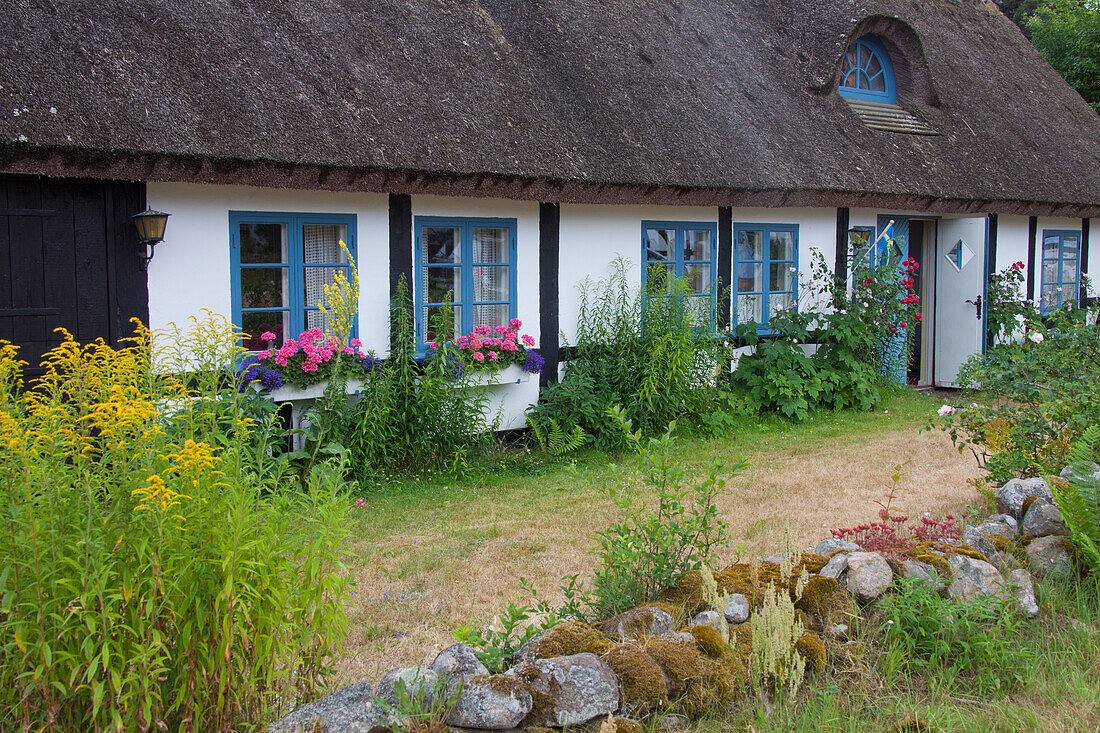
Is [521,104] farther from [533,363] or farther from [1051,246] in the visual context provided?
[1051,246]

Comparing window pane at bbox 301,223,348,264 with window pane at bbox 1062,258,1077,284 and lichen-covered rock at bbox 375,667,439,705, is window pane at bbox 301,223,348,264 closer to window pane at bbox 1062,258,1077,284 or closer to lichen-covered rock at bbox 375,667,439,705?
lichen-covered rock at bbox 375,667,439,705

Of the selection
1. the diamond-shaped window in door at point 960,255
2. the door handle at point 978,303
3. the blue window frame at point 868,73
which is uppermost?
the blue window frame at point 868,73

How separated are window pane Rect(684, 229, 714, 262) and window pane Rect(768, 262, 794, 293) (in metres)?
1.12

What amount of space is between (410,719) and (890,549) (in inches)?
97.7

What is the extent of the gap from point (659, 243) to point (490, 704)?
6.89 m

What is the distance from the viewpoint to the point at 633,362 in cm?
832

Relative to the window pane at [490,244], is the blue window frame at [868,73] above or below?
above

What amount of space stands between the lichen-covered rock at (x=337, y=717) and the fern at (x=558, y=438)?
4992 millimetres

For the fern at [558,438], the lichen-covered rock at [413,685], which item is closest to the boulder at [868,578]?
the lichen-covered rock at [413,685]

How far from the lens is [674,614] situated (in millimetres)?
3395

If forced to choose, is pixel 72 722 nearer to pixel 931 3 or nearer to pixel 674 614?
pixel 674 614

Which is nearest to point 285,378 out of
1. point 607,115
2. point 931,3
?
point 607,115

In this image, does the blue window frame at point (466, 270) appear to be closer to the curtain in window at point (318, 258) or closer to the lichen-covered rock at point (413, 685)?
the curtain in window at point (318, 258)

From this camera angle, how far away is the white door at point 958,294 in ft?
37.3
